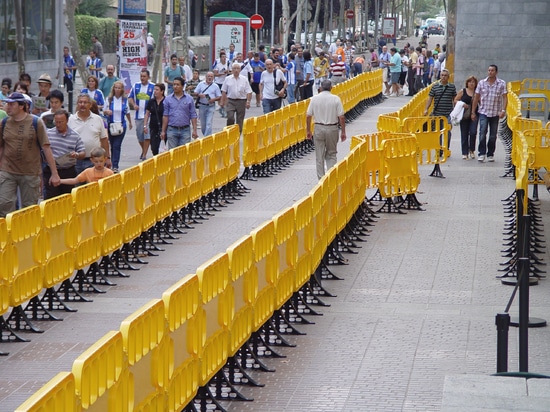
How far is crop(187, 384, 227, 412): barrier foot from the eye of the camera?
302 inches

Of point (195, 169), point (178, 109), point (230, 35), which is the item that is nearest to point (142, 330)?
point (195, 169)

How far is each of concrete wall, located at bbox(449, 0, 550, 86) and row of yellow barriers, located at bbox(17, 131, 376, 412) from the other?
86.4ft

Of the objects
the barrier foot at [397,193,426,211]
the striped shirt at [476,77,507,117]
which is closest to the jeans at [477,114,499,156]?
the striped shirt at [476,77,507,117]

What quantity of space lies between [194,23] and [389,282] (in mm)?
74233

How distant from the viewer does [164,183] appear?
15023 mm

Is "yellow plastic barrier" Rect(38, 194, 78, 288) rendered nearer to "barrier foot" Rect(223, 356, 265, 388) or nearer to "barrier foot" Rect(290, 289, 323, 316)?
"barrier foot" Rect(290, 289, 323, 316)

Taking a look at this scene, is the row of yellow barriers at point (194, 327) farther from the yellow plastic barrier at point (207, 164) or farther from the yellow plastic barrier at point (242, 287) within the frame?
the yellow plastic barrier at point (207, 164)

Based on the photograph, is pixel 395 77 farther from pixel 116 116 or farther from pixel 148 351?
pixel 148 351

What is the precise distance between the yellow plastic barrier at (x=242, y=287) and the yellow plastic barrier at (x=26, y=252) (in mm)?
2291

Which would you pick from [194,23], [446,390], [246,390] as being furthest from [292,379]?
[194,23]

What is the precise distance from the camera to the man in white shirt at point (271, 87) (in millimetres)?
27719

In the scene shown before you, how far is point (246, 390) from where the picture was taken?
8688 millimetres

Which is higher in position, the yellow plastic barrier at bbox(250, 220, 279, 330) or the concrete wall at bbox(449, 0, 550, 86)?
the concrete wall at bbox(449, 0, 550, 86)

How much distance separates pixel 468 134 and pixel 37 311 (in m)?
14.1
